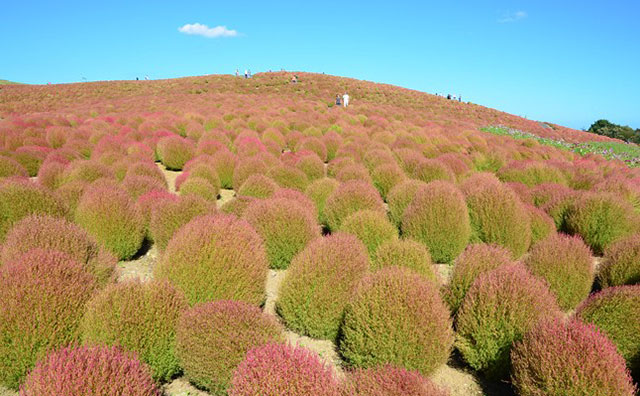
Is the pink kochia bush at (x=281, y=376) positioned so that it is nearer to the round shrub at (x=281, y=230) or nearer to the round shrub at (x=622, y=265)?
the round shrub at (x=281, y=230)

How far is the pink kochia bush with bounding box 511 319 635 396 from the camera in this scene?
2359 mm

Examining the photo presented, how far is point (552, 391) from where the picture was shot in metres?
2.42

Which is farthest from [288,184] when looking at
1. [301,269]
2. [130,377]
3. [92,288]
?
[130,377]

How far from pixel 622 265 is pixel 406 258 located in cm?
263

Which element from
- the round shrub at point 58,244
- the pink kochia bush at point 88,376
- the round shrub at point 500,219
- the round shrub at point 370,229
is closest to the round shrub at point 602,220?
the round shrub at point 500,219

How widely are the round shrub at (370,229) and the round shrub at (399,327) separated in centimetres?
170

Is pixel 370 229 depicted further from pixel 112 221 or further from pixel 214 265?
pixel 112 221

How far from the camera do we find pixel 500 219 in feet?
17.5

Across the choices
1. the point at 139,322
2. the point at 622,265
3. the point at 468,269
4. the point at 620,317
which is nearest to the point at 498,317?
the point at 468,269

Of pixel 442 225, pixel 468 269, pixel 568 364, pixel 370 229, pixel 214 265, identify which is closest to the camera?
pixel 568 364

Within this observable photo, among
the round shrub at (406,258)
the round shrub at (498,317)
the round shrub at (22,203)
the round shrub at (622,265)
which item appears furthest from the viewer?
the round shrub at (22,203)

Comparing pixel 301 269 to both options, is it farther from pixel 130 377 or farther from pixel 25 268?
pixel 25 268

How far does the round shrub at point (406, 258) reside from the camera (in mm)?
3869

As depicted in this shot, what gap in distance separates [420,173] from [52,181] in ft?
23.7
